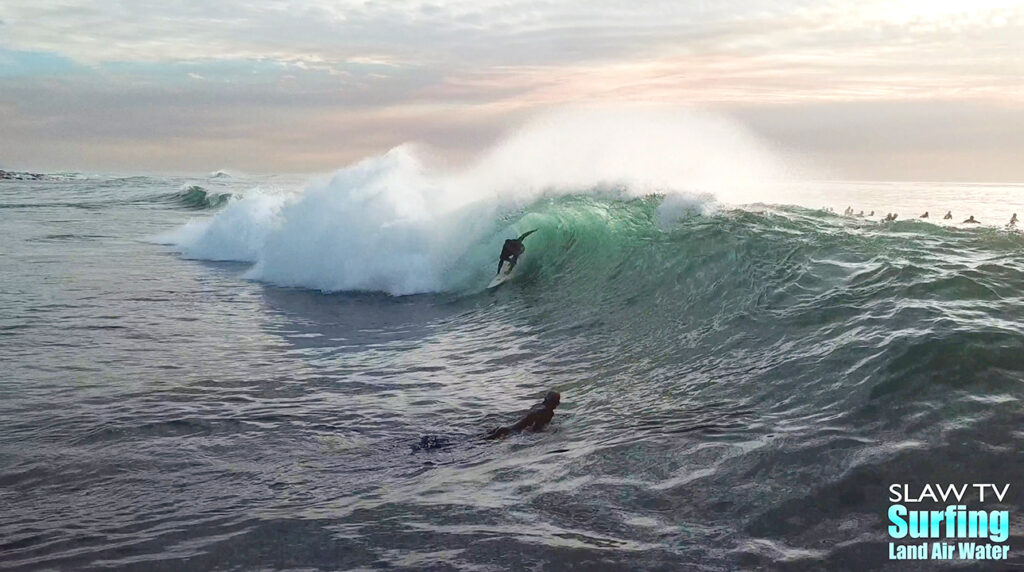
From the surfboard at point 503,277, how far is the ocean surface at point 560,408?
26 centimetres

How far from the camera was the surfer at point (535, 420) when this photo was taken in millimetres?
6449

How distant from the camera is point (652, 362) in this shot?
8.38 metres

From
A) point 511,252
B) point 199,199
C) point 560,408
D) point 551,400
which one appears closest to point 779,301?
point 560,408

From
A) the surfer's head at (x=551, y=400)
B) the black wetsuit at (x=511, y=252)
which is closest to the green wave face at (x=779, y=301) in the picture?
the black wetsuit at (x=511, y=252)

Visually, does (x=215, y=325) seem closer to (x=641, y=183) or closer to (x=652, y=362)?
(x=652, y=362)

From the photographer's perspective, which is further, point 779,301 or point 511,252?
point 511,252

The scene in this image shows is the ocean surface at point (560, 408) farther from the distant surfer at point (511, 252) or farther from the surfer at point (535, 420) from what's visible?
the distant surfer at point (511, 252)

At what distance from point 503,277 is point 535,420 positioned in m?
7.95

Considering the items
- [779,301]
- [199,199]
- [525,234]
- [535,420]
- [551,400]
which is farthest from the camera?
[199,199]

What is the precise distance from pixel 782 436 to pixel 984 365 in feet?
6.30

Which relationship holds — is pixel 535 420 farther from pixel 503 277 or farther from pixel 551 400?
pixel 503 277

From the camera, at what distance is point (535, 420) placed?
21.6 ft

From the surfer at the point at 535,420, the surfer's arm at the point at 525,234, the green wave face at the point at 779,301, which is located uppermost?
the surfer's arm at the point at 525,234

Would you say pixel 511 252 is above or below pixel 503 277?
above
